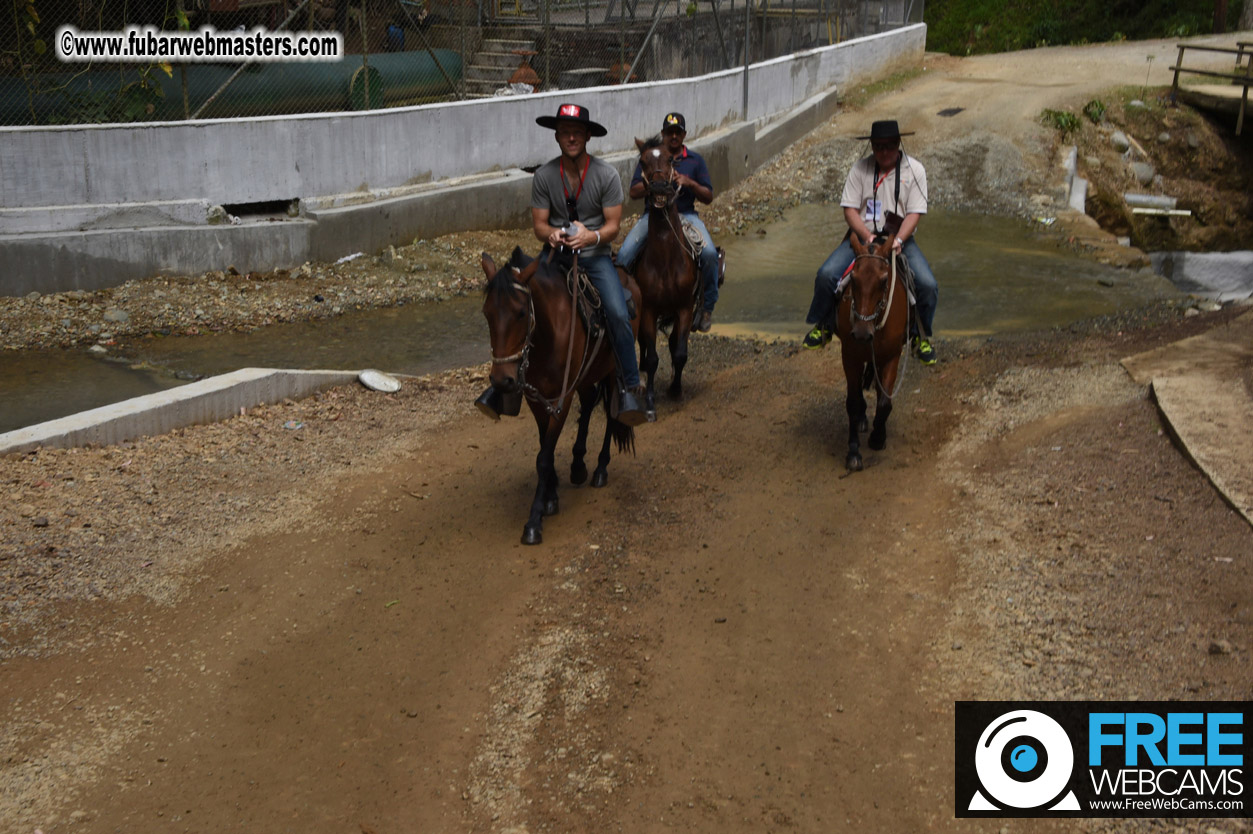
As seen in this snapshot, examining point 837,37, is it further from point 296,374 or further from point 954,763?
point 954,763

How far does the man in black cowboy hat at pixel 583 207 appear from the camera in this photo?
25.8 feet

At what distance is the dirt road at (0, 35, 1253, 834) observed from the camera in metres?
5.46

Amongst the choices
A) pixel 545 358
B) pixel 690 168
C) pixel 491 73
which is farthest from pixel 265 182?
pixel 545 358

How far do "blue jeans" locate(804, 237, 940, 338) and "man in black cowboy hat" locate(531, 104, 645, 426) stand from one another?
6.55 ft

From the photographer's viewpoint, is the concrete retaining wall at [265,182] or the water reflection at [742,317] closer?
the water reflection at [742,317]

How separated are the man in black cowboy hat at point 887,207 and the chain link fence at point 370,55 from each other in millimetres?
8923

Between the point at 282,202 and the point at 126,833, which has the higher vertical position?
the point at 282,202

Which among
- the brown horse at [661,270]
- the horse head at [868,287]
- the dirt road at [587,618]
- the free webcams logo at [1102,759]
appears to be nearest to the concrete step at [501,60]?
the brown horse at [661,270]

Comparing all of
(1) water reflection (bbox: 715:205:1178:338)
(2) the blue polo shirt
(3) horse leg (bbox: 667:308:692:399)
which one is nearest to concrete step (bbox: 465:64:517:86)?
(1) water reflection (bbox: 715:205:1178:338)

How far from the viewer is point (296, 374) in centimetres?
1090

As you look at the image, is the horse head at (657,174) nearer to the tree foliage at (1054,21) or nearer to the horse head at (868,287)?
the horse head at (868,287)

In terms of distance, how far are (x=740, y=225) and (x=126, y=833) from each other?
15.9m

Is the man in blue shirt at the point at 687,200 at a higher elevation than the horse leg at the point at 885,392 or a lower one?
higher

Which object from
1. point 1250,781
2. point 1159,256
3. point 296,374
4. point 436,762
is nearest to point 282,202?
point 296,374
